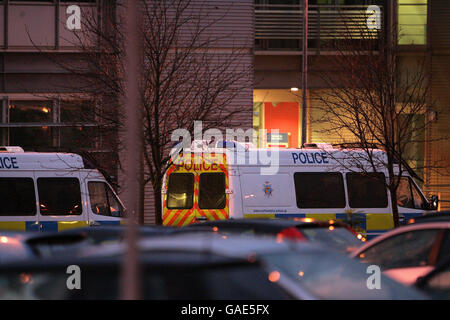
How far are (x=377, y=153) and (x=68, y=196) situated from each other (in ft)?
20.8

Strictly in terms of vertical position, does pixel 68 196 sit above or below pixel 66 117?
below

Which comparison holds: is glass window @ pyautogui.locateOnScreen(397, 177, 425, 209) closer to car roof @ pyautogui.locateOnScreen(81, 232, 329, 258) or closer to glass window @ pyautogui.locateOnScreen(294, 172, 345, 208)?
glass window @ pyautogui.locateOnScreen(294, 172, 345, 208)

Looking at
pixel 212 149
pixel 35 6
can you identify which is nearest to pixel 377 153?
pixel 212 149

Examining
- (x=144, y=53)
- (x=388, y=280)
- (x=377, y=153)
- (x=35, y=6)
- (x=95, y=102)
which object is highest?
(x=35, y=6)

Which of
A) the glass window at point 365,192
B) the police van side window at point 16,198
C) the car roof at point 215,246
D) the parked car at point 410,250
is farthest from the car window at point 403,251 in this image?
the police van side window at point 16,198

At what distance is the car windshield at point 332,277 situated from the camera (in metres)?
3.65

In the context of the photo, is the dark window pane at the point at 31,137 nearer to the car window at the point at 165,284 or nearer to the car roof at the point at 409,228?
the car roof at the point at 409,228

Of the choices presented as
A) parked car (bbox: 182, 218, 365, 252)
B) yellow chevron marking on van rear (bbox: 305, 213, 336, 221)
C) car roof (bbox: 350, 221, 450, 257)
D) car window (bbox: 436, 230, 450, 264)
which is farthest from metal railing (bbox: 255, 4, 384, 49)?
car window (bbox: 436, 230, 450, 264)

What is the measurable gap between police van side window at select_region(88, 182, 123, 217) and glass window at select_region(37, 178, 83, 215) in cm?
30

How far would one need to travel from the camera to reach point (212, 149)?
13375 mm

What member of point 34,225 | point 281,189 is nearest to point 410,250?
point 281,189

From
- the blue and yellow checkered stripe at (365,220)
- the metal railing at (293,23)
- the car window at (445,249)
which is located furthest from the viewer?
the metal railing at (293,23)

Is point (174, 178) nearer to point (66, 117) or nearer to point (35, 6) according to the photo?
point (66, 117)
